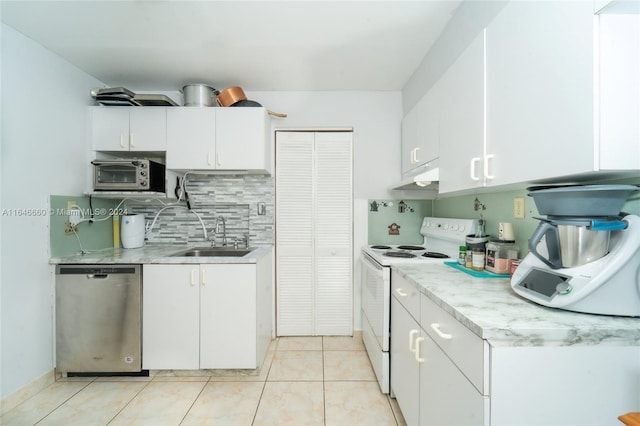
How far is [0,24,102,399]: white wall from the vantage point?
1.67 metres

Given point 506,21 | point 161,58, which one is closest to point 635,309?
point 506,21

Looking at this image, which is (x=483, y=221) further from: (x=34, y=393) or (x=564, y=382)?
(x=34, y=393)

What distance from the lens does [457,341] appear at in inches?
35.4

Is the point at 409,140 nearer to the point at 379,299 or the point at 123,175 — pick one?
the point at 379,299

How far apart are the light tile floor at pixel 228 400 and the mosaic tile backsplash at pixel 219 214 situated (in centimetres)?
118

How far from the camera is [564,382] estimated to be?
743 mm

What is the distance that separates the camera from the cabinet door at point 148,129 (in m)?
2.28

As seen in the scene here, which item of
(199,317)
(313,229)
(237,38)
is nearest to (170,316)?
(199,317)

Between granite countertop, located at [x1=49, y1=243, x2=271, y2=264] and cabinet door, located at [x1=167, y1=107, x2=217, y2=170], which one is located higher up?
cabinet door, located at [x1=167, y1=107, x2=217, y2=170]

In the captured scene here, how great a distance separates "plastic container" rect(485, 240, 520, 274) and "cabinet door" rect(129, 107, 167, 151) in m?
2.58

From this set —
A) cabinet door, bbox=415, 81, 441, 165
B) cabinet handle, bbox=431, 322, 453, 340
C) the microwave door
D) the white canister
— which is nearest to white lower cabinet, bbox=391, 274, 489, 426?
cabinet handle, bbox=431, 322, 453, 340

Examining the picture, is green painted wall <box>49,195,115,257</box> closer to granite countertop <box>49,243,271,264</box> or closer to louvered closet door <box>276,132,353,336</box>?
granite countertop <box>49,243,271,264</box>

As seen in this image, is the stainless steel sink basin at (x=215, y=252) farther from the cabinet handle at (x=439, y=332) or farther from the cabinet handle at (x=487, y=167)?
the cabinet handle at (x=487, y=167)

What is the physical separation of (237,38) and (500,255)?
2168mm
